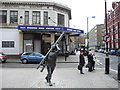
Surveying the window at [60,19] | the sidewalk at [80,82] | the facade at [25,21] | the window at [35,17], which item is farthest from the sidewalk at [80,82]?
the window at [60,19]

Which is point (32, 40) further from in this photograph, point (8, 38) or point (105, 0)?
point (105, 0)

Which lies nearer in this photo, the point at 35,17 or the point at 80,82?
the point at 80,82

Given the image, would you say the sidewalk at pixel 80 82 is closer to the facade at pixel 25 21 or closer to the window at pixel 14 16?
the facade at pixel 25 21

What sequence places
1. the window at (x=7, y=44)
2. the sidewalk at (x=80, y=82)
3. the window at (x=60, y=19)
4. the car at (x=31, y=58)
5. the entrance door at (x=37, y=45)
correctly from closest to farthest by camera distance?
the sidewalk at (x=80, y=82), the car at (x=31, y=58), the window at (x=7, y=44), the entrance door at (x=37, y=45), the window at (x=60, y=19)

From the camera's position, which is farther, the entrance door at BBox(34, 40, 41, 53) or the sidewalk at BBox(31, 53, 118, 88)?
the entrance door at BBox(34, 40, 41, 53)

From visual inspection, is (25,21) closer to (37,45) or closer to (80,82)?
(37,45)

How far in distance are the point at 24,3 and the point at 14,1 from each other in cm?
182

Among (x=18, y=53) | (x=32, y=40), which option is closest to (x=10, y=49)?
(x=18, y=53)

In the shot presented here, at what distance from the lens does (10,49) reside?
25297mm

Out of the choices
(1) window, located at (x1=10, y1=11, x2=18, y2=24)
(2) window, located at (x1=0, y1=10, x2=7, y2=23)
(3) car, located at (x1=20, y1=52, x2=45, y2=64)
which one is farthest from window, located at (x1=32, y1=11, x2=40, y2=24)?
(3) car, located at (x1=20, y1=52, x2=45, y2=64)

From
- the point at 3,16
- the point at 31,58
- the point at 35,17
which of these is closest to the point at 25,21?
the point at 35,17

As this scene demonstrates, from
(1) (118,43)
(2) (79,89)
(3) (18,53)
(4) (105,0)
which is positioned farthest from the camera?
(1) (118,43)

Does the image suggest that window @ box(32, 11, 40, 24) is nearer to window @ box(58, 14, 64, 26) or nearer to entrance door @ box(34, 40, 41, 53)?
entrance door @ box(34, 40, 41, 53)

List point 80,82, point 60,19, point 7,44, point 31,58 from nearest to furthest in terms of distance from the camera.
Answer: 1. point 80,82
2. point 31,58
3. point 7,44
4. point 60,19
